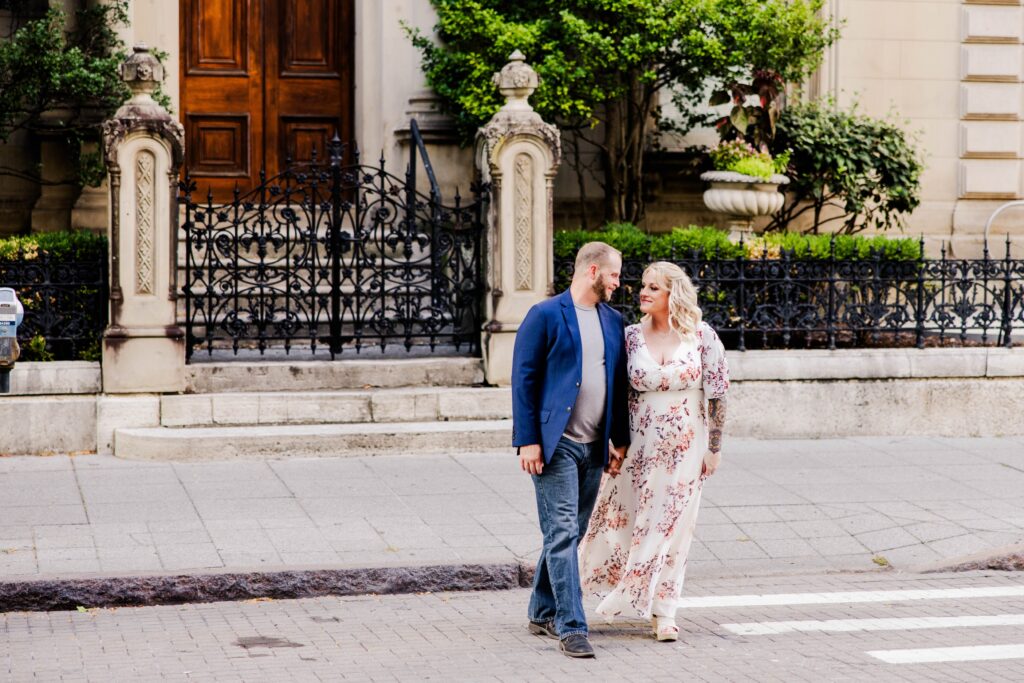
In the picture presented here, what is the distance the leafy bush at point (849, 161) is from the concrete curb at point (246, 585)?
8112 mm

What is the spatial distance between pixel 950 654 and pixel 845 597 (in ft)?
4.04

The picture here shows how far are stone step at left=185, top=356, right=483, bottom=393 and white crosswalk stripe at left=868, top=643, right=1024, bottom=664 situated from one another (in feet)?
18.8

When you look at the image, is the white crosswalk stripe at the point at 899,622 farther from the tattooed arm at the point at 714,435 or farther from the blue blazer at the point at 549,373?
the blue blazer at the point at 549,373

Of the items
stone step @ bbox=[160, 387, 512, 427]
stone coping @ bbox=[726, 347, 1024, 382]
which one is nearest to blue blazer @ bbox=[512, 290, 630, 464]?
stone step @ bbox=[160, 387, 512, 427]

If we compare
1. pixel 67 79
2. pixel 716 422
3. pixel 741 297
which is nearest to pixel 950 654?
pixel 716 422

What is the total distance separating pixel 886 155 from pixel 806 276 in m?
3.05

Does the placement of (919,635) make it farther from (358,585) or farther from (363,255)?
(363,255)

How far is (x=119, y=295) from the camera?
37.6 feet

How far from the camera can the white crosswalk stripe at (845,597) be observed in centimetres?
807

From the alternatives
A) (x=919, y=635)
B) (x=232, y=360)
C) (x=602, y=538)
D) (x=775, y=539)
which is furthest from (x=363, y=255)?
(x=919, y=635)

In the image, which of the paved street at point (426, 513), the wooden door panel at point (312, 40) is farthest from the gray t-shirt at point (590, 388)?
the wooden door panel at point (312, 40)

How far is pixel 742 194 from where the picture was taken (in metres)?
14.5

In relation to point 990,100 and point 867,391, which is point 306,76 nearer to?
point 867,391

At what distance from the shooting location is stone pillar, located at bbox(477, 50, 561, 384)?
40.0 ft
